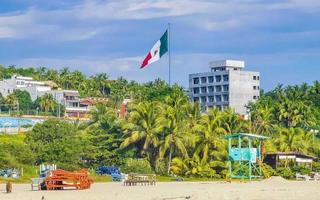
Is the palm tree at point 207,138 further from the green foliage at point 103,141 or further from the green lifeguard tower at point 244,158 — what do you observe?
the green foliage at point 103,141

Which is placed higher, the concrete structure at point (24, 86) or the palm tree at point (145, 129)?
the concrete structure at point (24, 86)

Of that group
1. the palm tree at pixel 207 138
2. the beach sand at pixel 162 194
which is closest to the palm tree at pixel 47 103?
the palm tree at pixel 207 138

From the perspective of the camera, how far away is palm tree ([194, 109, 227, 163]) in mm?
64812

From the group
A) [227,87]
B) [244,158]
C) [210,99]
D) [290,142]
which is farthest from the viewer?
[210,99]

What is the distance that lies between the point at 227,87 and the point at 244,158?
11247cm

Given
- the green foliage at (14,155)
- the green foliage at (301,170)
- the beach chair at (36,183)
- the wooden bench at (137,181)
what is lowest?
the green foliage at (301,170)

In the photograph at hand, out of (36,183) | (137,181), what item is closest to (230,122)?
(137,181)

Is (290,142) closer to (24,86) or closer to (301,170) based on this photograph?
(301,170)

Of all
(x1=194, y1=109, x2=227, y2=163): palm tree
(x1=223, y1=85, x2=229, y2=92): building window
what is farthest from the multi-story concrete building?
(x1=194, y1=109, x2=227, y2=163): palm tree

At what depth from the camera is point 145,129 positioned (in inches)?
2539

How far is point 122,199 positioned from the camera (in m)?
29.8

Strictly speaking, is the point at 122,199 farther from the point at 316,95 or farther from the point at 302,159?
the point at 316,95

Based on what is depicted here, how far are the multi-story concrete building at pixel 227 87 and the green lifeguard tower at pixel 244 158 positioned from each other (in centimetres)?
9984

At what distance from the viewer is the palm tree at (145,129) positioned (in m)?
64.3
